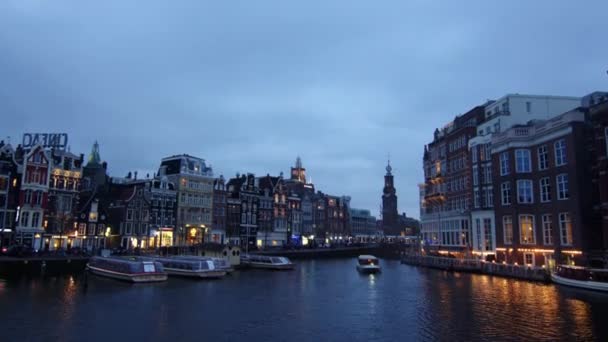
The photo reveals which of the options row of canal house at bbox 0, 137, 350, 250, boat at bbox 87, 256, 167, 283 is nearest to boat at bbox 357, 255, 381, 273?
boat at bbox 87, 256, 167, 283

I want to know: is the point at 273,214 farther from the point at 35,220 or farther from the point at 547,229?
the point at 547,229

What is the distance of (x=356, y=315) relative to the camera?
35469 mm

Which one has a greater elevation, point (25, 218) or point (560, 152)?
point (560, 152)

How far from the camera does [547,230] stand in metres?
61.7

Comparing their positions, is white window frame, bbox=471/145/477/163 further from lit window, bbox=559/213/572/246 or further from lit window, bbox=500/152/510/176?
lit window, bbox=559/213/572/246

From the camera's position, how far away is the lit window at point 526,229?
64137 mm

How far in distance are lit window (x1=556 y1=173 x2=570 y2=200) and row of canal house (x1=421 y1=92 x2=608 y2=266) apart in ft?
0.42

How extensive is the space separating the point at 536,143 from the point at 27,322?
6228cm

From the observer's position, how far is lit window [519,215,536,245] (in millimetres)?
64137

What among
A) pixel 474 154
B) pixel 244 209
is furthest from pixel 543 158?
pixel 244 209

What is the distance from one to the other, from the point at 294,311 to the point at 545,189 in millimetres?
42970

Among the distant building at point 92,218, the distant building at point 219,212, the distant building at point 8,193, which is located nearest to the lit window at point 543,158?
the distant building at point 219,212

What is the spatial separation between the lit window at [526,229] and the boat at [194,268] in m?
41.7

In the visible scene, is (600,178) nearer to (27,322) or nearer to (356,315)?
(356,315)
